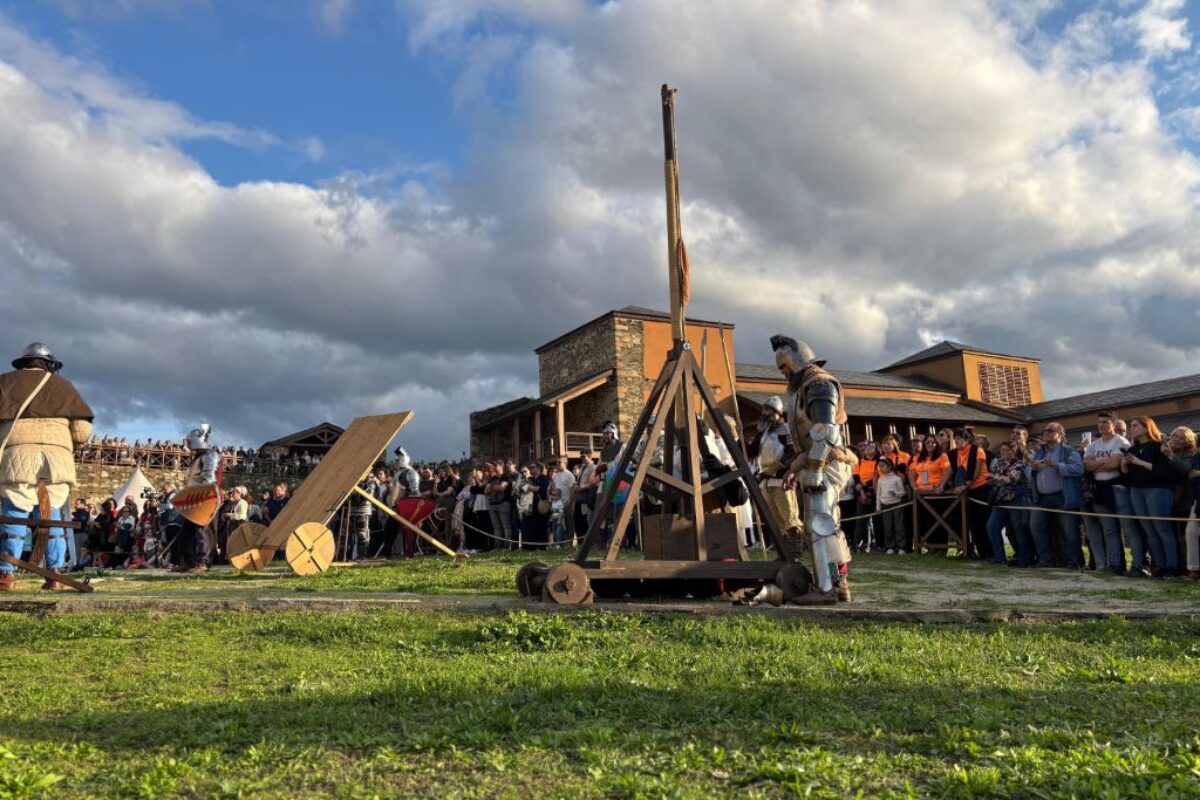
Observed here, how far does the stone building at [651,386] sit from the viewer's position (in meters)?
35.3

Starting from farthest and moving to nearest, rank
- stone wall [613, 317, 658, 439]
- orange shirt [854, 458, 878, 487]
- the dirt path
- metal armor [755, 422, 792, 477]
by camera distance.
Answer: stone wall [613, 317, 658, 439] → orange shirt [854, 458, 878, 487] → metal armor [755, 422, 792, 477] → the dirt path

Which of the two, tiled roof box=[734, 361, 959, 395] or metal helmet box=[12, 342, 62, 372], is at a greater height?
tiled roof box=[734, 361, 959, 395]

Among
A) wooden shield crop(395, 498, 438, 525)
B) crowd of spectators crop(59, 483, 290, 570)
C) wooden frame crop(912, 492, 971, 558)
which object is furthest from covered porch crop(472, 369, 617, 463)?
wooden frame crop(912, 492, 971, 558)

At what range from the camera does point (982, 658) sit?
191 inches

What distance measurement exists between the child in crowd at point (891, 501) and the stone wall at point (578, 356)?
2239cm

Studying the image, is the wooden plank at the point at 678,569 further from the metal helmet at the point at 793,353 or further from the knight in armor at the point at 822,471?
the metal helmet at the point at 793,353

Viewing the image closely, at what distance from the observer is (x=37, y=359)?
28.3 ft

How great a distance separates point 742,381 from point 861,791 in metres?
36.8

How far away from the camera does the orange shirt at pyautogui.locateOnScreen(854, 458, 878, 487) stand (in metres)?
14.4

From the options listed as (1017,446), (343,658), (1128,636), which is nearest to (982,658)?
(1128,636)

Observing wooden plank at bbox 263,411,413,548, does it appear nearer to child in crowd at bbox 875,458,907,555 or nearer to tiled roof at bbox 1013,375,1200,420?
child in crowd at bbox 875,458,907,555

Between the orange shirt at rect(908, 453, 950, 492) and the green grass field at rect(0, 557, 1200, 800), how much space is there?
23.5ft

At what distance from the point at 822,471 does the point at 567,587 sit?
6.89 ft

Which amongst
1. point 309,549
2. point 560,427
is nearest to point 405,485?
point 309,549
